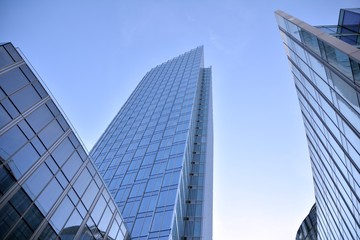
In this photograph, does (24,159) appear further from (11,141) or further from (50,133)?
(50,133)

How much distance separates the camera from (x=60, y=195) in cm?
1920

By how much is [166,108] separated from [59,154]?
52.1m

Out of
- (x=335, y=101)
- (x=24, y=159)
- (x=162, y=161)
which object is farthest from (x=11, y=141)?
(x=162, y=161)

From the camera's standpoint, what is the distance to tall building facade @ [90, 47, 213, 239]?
38344 mm

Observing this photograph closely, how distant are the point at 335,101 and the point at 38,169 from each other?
18.3 meters

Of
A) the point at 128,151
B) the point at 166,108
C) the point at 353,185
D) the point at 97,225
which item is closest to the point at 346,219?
the point at 353,185

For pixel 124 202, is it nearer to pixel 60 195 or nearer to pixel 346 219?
pixel 60 195

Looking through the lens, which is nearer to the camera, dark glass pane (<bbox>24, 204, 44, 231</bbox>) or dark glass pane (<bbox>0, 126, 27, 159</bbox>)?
dark glass pane (<bbox>0, 126, 27, 159</bbox>)

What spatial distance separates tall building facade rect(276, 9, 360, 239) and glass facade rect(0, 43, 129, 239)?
58.5 ft

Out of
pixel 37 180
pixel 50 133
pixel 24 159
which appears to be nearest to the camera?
pixel 24 159

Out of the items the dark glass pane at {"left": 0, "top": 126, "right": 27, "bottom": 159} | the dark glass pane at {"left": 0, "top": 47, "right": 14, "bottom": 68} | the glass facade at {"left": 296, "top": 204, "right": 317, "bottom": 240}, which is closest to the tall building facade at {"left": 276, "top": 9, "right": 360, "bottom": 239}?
the glass facade at {"left": 296, "top": 204, "right": 317, "bottom": 240}

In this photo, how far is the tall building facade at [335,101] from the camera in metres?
14.4

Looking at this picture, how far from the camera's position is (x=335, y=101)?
16906 mm

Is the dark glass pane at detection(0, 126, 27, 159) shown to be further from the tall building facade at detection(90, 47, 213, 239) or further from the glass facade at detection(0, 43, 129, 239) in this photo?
the tall building facade at detection(90, 47, 213, 239)
